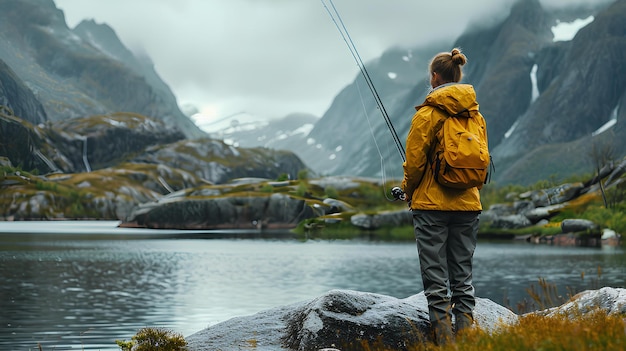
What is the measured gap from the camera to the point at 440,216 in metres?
8.75

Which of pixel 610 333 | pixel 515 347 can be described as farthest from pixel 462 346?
pixel 610 333

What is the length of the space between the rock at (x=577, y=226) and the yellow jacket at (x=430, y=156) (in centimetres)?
9443

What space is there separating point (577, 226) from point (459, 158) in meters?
96.0

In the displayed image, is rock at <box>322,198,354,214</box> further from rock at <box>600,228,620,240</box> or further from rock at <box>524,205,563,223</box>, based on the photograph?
rock at <box>600,228,620,240</box>

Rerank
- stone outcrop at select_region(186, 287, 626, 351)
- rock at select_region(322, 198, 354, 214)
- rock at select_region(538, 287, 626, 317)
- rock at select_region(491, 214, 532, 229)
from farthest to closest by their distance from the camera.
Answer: rock at select_region(322, 198, 354, 214) → rock at select_region(491, 214, 532, 229) → rock at select_region(538, 287, 626, 317) → stone outcrop at select_region(186, 287, 626, 351)

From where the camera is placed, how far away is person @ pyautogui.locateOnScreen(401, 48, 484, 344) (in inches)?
344

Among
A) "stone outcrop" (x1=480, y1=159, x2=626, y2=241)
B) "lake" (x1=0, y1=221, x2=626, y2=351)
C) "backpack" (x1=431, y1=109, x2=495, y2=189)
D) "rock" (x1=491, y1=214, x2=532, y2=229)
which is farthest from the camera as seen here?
"rock" (x1=491, y1=214, x2=532, y2=229)

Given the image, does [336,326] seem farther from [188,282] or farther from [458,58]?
[188,282]

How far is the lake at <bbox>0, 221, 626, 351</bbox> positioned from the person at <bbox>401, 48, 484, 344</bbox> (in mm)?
3756

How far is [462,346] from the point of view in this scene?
6730 millimetres

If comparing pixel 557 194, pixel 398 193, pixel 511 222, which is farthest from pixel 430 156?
pixel 557 194

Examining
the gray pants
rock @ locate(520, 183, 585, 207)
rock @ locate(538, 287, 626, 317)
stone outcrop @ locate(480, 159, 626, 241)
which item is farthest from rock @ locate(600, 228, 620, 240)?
the gray pants

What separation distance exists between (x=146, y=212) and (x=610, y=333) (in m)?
150

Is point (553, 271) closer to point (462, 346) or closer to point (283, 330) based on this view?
point (283, 330)
